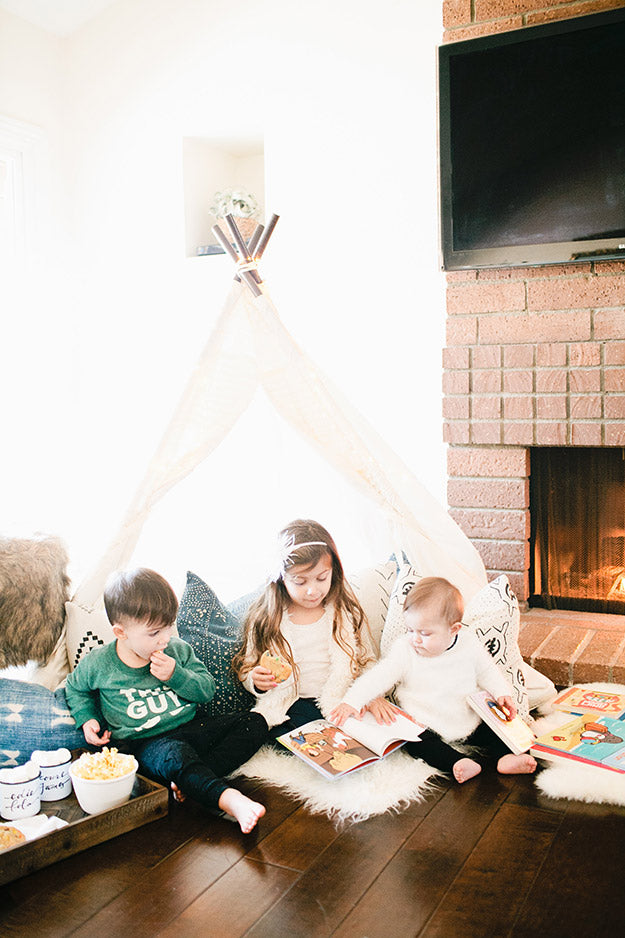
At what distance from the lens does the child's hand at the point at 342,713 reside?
7.44 ft

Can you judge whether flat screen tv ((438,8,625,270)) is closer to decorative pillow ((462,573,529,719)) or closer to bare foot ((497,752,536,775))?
decorative pillow ((462,573,529,719))

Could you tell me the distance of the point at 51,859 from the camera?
1.79 metres

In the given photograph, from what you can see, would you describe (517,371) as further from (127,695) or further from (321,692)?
(127,695)

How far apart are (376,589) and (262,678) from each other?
0.49 m

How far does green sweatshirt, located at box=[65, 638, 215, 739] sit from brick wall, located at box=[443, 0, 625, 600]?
4.45ft

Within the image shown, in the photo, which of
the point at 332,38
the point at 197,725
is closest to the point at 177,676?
the point at 197,725

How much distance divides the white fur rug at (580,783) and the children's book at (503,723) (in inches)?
3.1

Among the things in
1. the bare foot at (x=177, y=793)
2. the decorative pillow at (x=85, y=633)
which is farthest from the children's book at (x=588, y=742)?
the decorative pillow at (x=85, y=633)

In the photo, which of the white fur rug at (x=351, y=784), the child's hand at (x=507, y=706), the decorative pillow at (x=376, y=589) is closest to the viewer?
the white fur rug at (x=351, y=784)

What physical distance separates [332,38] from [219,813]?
289 cm

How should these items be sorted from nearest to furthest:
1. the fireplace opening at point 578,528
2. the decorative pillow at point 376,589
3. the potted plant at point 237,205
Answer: the decorative pillow at point 376,589 < the fireplace opening at point 578,528 < the potted plant at point 237,205

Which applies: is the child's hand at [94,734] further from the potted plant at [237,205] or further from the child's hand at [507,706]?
the potted plant at [237,205]

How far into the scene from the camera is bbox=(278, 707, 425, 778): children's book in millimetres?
2129

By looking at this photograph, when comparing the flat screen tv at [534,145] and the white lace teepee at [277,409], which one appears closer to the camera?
the white lace teepee at [277,409]
